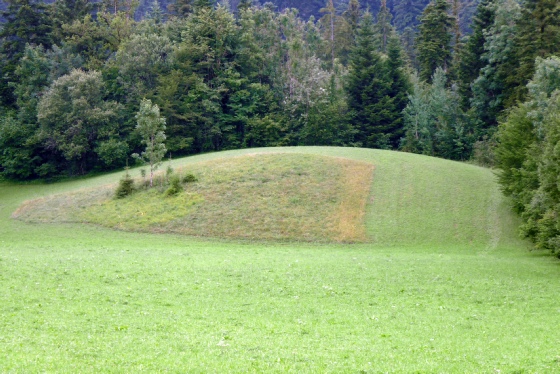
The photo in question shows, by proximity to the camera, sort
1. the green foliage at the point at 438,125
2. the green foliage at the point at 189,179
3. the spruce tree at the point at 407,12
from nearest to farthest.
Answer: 1. the green foliage at the point at 189,179
2. the green foliage at the point at 438,125
3. the spruce tree at the point at 407,12

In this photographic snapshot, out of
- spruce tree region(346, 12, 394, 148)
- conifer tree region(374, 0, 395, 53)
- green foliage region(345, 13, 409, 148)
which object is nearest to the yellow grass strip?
spruce tree region(346, 12, 394, 148)

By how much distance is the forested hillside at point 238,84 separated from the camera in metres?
63.0

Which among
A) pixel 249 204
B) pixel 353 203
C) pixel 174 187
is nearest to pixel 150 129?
pixel 174 187

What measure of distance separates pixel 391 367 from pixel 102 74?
67.2m

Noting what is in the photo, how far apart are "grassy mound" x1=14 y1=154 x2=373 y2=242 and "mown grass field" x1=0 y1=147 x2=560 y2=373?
173 centimetres

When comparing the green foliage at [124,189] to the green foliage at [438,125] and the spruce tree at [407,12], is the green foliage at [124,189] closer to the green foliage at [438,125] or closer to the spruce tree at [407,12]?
the green foliage at [438,125]

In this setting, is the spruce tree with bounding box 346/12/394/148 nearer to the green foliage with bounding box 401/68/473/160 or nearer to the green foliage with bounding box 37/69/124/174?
the green foliage with bounding box 401/68/473/160

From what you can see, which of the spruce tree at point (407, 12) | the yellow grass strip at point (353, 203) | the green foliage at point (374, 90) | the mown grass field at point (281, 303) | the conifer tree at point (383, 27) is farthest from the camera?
the spruce tree at point (407, 12)

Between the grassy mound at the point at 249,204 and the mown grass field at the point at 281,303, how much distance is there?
1731mm

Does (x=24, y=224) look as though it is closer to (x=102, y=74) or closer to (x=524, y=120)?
(x=102, y=74)

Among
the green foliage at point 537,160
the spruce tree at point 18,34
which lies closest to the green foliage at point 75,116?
the spruce tree at point 18,34

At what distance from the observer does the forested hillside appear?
6297 cm

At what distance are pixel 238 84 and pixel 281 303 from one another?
→ 58.7 m

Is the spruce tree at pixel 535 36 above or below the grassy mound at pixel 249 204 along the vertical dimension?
above
